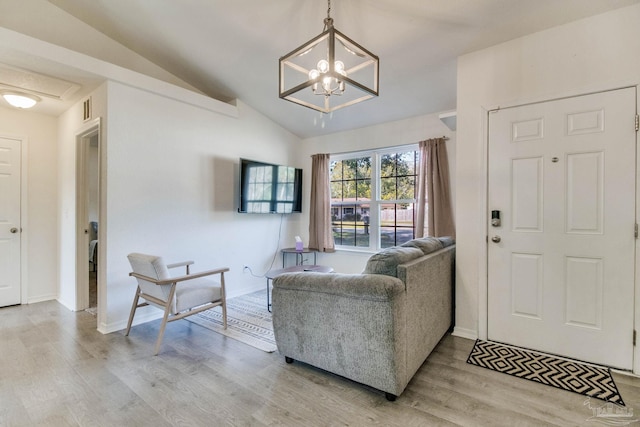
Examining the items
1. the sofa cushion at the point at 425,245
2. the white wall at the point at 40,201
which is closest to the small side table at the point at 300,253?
the sofa cushion at the point at 425,245

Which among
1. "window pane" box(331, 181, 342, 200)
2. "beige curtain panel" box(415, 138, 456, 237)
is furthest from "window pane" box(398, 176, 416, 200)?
"window pane" box(331, 181, 342, 200)

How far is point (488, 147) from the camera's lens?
104 inches

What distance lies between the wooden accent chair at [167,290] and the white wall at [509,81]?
2.34m

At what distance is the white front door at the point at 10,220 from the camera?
3529mm

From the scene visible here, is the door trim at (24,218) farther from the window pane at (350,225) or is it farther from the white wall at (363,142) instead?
the window pane at (350,225)

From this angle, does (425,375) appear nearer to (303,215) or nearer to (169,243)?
(169,243)

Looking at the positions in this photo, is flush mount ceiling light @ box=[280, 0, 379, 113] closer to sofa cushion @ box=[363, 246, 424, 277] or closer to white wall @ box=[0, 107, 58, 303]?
sofa cushion @ box=[363, 246, 424, 277]

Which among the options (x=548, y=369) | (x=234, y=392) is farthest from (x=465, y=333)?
(x=234, y=392)

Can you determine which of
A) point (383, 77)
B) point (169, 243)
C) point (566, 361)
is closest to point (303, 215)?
point (169, 243)

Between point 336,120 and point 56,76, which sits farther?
point 336,120

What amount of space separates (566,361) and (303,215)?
371cm

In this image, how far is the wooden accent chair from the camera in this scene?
8.07 feet

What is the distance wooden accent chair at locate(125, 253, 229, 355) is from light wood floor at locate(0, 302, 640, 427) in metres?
0.32

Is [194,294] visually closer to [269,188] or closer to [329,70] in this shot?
[269,188]
